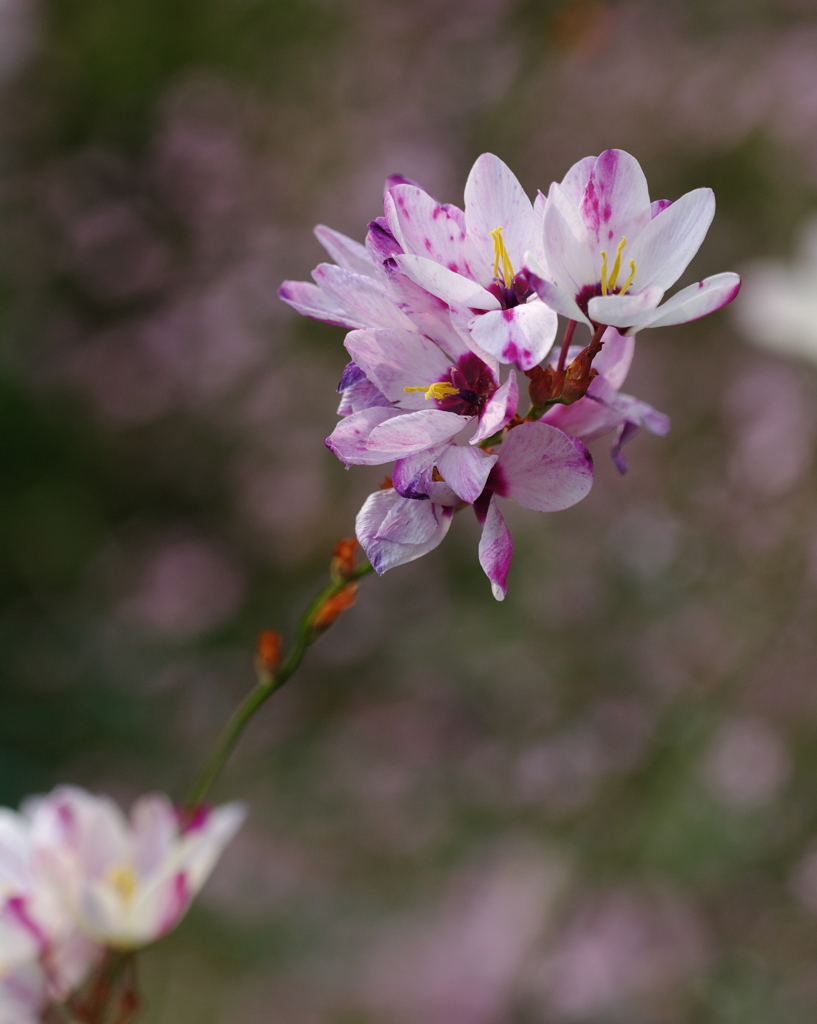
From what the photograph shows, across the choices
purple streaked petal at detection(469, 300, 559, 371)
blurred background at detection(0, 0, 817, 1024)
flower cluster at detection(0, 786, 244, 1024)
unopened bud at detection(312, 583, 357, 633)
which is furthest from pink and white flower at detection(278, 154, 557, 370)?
blurred background at detection(0, 0, 817, 1024)

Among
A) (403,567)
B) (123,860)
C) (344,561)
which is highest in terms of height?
(344,561)

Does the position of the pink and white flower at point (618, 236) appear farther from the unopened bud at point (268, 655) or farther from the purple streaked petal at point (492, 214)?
the unopened bud at point (268, 655)

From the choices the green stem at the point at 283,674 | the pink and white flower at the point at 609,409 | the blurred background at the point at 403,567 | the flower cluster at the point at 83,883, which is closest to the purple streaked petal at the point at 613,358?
the pink and white flower at the point at 609,409

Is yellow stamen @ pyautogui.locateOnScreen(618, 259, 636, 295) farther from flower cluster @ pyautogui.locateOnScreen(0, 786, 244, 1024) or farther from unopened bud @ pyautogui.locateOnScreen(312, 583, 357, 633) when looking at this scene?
flower cluster @ pyautogui.locateOnScreen(0, 786, 244, 1024)

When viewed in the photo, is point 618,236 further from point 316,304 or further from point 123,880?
point 123,880

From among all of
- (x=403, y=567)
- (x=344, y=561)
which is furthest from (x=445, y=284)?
(x=403, y=567)

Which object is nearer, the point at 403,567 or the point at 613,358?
the point at 613,358
